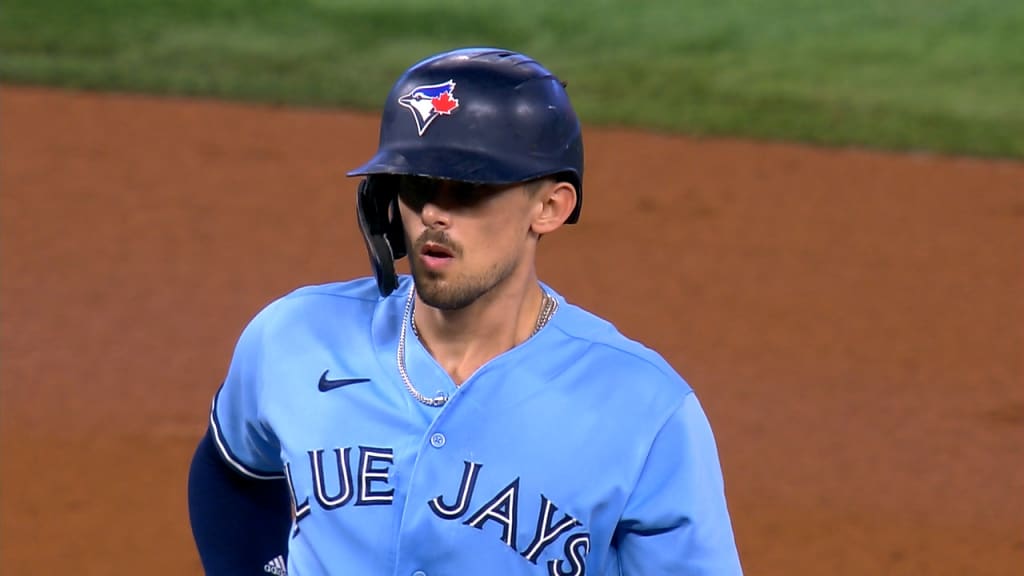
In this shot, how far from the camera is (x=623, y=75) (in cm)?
1091

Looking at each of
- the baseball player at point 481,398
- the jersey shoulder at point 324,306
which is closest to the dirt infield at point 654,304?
the jersey shoulder at point 324,306

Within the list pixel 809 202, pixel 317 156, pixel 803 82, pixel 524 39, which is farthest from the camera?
pixel 524 39

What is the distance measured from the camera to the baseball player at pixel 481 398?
7.50ft

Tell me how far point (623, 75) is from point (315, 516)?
8.76 metres

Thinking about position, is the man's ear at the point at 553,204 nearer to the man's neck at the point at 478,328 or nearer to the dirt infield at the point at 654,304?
the man's neck at the point at 478,328

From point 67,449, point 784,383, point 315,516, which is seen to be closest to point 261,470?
point 315,516

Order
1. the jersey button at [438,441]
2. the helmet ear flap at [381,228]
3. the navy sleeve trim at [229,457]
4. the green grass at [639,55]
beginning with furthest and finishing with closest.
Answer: the green grass at [639,55]
the navy sleeve trim at [229,457]
the helmet ear flap at [381,228]
the jersey button at [438,441]

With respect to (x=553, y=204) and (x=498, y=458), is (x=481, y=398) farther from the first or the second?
(x=553, y=204)

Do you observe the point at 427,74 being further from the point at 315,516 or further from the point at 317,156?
the point at 317,156

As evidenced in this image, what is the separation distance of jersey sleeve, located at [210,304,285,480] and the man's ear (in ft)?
1.53

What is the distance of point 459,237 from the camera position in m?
2.32

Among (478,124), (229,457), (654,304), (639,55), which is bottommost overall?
(654,304)

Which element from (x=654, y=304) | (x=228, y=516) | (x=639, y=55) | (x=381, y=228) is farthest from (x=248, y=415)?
(x=639, y=55)

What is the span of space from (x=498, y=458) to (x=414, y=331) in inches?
11.1
